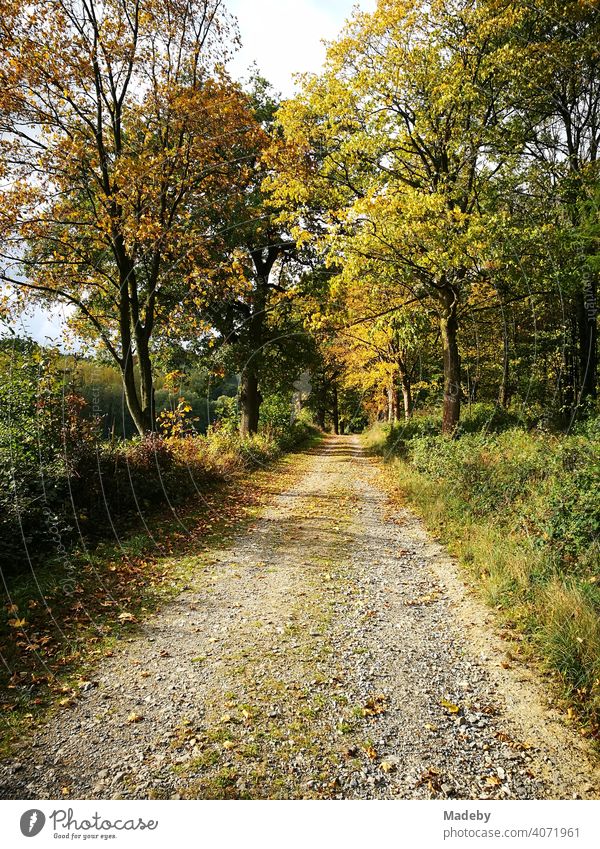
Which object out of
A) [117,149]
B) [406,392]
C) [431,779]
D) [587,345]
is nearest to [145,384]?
[117,149]

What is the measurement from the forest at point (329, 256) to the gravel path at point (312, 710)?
0.75 meters

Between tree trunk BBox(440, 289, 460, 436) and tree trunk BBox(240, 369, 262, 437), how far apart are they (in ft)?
29.3

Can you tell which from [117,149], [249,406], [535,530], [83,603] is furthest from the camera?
[249,406]

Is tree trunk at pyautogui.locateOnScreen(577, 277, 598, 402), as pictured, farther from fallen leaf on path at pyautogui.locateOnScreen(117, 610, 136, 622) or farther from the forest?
fallen leaf on path at pyautogui.locateOnScreen(117, 610, 136, 622)

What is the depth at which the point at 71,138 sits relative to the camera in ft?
33.6

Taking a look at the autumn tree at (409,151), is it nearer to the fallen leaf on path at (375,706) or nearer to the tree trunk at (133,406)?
the tree trunk at (133,406)

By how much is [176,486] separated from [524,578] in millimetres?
7875

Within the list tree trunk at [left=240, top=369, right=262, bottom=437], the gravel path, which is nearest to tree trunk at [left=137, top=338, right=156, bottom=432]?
the gravel path

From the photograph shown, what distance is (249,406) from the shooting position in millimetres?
20000

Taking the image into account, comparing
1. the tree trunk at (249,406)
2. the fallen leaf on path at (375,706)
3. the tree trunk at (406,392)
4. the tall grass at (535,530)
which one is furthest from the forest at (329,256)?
the tree trunk at (406,392)

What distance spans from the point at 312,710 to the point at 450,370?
1075 cm

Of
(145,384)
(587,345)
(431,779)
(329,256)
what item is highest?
(329,256)

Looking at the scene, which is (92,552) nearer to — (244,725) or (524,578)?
(244,725)

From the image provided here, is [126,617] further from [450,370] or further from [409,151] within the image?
[409,151]
